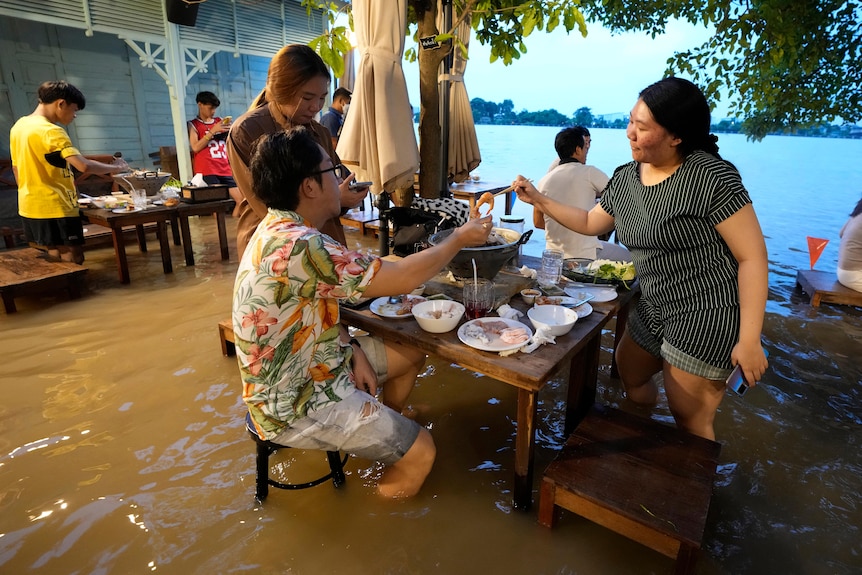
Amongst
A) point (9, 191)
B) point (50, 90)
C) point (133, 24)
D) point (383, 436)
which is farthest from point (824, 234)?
point (9, 191)

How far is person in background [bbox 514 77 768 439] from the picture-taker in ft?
6.07

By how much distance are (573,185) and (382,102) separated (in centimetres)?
172

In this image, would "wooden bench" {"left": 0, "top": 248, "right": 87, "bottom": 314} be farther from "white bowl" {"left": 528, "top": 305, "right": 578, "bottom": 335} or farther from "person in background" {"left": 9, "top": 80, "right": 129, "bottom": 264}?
"white bowl" {"left": 528, "top": 305, "right": 578, "bottom": 335}

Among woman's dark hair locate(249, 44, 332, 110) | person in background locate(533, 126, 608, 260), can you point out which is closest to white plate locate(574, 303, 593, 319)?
person in background locate(533, 126, 608, 260)

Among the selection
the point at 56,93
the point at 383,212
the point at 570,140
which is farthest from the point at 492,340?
the point at 56,93

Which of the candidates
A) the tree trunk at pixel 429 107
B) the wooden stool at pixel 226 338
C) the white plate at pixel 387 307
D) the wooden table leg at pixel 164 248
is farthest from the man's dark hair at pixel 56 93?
the white plate at pixel 387 307

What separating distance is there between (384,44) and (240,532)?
279 cm

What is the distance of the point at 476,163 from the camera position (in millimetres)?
5000

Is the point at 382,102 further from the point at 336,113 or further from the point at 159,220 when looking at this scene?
the point at 336,113

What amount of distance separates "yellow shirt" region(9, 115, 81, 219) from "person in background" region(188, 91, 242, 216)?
1920mm

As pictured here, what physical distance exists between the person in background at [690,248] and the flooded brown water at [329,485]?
0.66m

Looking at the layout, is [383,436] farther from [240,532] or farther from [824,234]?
[824,234]

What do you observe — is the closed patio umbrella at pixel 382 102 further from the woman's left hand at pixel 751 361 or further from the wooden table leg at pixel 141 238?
the wooden table leg at pixel 141 238

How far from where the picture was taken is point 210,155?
6.67 m
